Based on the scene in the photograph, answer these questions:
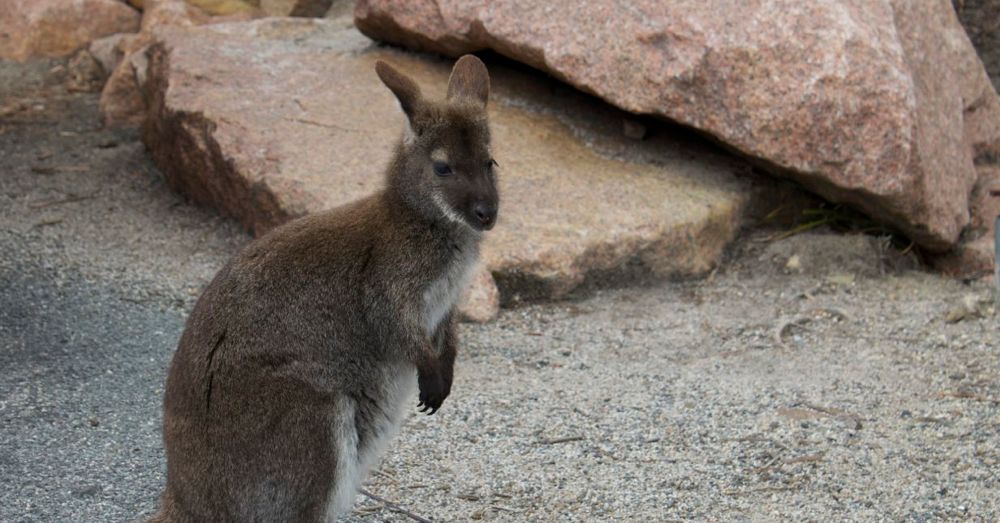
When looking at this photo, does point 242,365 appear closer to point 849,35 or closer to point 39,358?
point 39,358

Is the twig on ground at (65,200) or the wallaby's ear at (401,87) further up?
the wallaby's ear at (401,87)

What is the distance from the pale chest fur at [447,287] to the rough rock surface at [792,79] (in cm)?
322

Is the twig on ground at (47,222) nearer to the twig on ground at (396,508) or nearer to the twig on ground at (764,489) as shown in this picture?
the twig on ground at (396,508)

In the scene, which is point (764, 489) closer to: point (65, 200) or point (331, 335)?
point (331, 335)

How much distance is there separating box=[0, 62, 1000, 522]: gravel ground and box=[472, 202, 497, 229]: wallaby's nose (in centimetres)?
126

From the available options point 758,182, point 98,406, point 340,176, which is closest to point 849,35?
point 758,182

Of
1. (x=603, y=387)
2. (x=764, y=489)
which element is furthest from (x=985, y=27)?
(x=764, y=489)

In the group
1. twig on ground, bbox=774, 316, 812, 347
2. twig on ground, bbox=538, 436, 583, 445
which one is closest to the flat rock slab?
twig on ground, bbox=774, 316, 812, 347

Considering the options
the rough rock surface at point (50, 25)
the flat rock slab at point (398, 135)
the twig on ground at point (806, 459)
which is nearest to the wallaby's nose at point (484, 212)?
the twig on ground at point (806, 459)

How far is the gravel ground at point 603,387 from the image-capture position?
5.27m

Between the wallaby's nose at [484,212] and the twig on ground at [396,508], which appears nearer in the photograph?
the wallaby's nose at [484,212]

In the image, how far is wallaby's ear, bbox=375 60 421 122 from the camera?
15.1 feet

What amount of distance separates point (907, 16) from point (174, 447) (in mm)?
5536

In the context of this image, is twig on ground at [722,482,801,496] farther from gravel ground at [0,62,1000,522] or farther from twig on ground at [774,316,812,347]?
twig on ground at [774,316,812,347]
